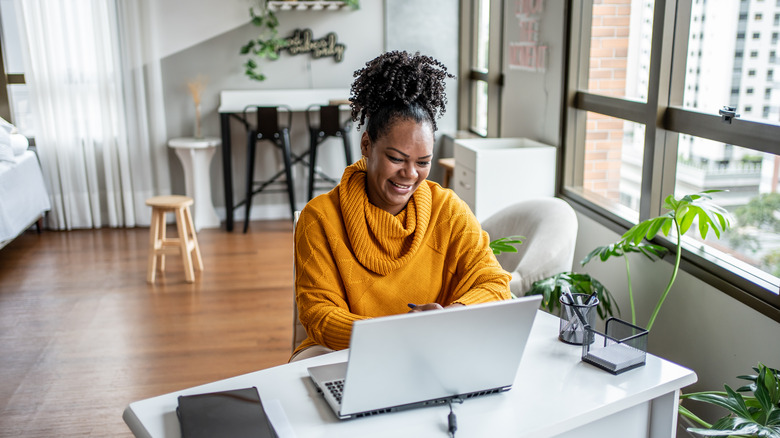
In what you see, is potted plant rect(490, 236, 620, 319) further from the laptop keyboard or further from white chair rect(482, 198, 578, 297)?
the laptop keyboard

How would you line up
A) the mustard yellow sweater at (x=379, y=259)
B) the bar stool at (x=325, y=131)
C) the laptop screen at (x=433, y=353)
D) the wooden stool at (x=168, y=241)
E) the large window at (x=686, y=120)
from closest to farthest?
A: the laptop screen at (x=433, y=353)
the mustard yellow sweater at (x=379, y=259)
the large window at (x=686, y=120)
the wooden stool at (x=168, y=241)
the bar stool at (x=325, y=131)

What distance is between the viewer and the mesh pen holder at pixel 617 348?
1.44m

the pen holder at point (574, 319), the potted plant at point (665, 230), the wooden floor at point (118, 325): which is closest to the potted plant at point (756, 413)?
the pen holder at point (574, 319)

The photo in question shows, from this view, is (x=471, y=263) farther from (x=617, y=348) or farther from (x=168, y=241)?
(x=168, y=241)

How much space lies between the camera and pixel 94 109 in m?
5.53

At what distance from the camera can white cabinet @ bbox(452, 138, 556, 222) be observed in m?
3.48

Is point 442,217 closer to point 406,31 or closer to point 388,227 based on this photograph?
point 388,227

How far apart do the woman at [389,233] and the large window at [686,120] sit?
3.15ft

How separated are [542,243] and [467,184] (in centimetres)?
115

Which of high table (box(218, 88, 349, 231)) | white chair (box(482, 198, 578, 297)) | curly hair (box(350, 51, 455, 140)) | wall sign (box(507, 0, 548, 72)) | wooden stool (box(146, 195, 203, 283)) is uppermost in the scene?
wall sign (box(507, 0, 548, 72))

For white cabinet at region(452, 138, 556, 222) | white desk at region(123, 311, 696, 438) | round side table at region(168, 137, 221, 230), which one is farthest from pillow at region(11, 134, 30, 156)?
white desk at region(123, 311, 696, 438)

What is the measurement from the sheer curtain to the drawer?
9.50 feet

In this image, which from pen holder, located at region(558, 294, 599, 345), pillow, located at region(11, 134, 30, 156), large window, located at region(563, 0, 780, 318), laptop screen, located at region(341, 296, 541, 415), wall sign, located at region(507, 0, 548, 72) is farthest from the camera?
pillow, located at region(11, 134, 30, 156)

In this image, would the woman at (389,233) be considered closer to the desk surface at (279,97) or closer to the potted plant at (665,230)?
the potted plant at (665,230)
